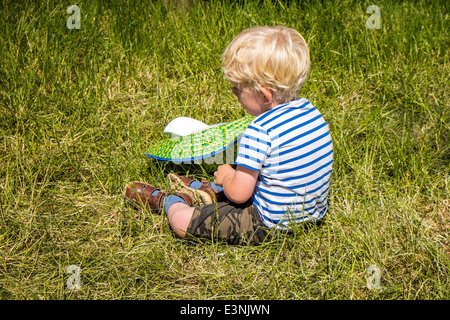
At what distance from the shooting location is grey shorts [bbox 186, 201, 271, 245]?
1762 millimetres

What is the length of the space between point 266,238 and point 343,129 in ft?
2.73

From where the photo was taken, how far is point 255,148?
155 cm

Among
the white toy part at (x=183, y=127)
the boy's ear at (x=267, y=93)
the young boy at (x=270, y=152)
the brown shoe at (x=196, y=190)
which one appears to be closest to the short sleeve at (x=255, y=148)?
the young boy at (x=270, y=152)

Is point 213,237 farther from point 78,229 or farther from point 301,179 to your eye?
point 78,229

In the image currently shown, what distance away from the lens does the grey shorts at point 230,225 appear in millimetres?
1762

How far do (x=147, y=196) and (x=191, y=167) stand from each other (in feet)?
1.10

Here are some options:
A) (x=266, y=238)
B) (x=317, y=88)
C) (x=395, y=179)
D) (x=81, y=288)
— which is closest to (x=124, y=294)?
(x=81, y=288)

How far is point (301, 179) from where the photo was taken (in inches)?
64.0

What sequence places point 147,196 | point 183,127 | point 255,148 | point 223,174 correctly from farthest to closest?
point 183,127
point 147,196
point 223,174
point 255,148

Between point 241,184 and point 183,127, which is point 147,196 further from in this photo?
point 241,184

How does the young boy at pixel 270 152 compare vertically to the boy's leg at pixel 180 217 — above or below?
above

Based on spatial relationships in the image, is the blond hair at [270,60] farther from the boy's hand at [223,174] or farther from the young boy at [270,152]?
the boy's hand at [223,174]

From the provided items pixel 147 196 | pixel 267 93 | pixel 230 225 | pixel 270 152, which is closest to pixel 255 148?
pixel 270 152

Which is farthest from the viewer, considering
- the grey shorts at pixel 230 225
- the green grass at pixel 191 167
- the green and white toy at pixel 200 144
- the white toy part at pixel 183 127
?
the white toy part at pixel 183 127
